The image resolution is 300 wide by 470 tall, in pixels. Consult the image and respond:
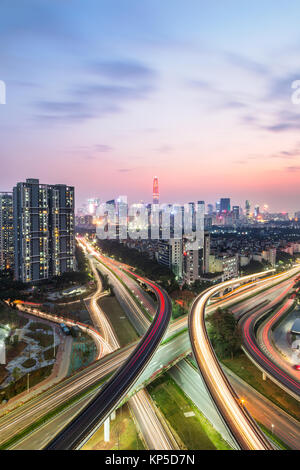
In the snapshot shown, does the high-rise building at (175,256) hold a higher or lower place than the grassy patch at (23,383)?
higher

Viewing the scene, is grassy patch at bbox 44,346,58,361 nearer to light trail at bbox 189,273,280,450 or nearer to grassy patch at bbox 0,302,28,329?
grassy patch at bbox 0,302,28,329

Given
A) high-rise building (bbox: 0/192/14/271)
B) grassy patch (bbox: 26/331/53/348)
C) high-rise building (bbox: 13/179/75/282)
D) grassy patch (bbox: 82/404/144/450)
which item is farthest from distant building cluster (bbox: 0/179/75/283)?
grassy patch (bbox: 82/404/144/450)

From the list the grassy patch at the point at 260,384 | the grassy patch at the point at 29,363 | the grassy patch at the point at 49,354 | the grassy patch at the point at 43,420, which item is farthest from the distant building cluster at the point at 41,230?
the grassy patch at the point at 260,384

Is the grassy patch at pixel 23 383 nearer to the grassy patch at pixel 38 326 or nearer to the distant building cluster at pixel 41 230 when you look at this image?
the grassy patch at pixel 38 326

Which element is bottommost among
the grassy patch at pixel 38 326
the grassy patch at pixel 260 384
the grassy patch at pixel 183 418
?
the grassy patch at pixel 183 418

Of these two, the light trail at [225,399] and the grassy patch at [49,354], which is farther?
the grassy patch at [49,354]

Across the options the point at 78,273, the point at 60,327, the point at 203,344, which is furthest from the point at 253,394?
the point at 78,273
